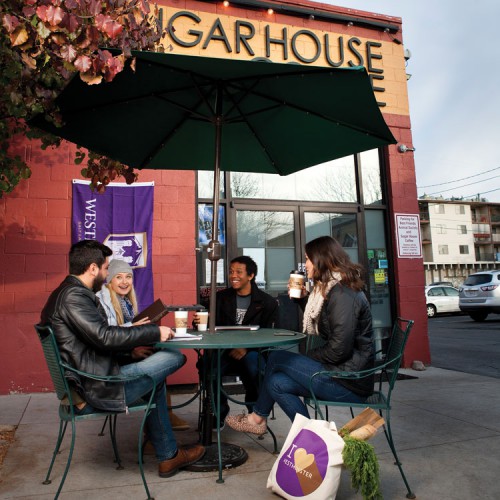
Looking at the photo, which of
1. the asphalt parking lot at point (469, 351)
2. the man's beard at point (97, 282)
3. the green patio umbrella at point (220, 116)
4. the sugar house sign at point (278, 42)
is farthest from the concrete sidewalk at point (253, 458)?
the sugar house sign at point (278, 42)

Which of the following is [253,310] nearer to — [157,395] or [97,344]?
[157,395]

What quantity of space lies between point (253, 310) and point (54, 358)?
1.95 meters

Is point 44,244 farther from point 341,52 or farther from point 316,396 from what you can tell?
point 341,52

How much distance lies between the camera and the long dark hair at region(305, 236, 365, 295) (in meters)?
2.91

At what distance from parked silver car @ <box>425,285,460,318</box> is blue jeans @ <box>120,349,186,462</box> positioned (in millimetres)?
18780

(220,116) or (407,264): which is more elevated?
(220,116)

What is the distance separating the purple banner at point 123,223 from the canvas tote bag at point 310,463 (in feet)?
11.3

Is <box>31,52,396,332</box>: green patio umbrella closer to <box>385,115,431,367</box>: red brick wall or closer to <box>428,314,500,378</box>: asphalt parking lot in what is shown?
<box>385,115,431,367</box>: red brick wall

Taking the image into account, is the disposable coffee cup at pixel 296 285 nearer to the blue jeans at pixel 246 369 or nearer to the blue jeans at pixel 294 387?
the blue jeans at pixel 294 387

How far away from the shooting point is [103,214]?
18.2 ft

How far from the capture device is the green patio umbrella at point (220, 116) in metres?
2.75

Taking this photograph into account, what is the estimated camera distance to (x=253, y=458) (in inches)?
125

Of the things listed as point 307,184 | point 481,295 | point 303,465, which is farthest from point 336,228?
point 481,295

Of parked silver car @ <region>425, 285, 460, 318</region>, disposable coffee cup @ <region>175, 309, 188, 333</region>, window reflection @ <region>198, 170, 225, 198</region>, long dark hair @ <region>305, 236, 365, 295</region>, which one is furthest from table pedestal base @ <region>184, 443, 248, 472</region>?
parked silver car @ <region>425, 285, 460, 318</region>
